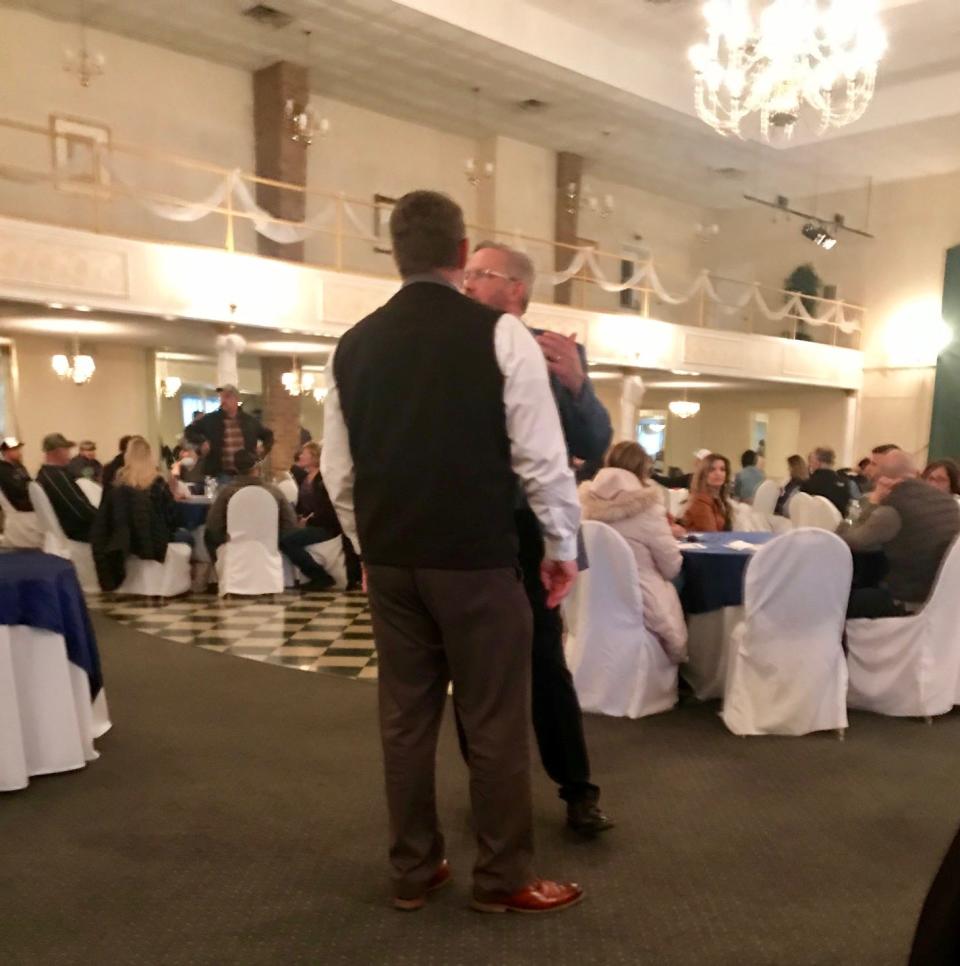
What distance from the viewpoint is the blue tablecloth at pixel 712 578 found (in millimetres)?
3875

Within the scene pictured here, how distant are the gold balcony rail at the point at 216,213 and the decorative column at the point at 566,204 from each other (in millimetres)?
87

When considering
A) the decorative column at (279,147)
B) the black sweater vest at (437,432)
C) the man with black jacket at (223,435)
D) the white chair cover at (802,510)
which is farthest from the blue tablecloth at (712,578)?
the decorative column at (279,147)

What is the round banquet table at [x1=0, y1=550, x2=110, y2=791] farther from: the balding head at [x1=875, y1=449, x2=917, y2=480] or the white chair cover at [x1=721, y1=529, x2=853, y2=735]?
the balding head at [x1=875, y1=449, x2=917, y2=480]

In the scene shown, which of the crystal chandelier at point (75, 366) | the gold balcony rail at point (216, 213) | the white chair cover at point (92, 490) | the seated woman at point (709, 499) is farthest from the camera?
the crystal chandelier at point (75, 366)

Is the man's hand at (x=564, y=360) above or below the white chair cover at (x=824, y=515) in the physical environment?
above

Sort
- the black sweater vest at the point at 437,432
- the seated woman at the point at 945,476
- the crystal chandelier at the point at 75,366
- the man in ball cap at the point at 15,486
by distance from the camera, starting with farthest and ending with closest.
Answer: the crystal chandelier at the point at 75,366 → the man in ball cap at the point at 15,486 → the seated woman at the point at 945,476 → the black sweater vest at the point at 437,432

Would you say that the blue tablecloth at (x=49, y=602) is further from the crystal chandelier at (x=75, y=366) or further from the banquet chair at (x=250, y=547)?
the crystal chandelier at (x=75, y=366)

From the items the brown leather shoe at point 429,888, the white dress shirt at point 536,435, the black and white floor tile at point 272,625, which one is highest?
the white dress shirt at point 536,435

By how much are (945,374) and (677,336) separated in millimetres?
5132

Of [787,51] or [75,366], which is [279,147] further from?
[787,51]

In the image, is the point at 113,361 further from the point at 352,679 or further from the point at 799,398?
the point at 799,398

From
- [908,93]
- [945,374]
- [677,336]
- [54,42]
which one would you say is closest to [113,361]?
[54,42]

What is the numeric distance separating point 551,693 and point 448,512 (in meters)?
0.81

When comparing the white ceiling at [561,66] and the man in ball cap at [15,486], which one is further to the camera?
the white ceiling at [561,66]
